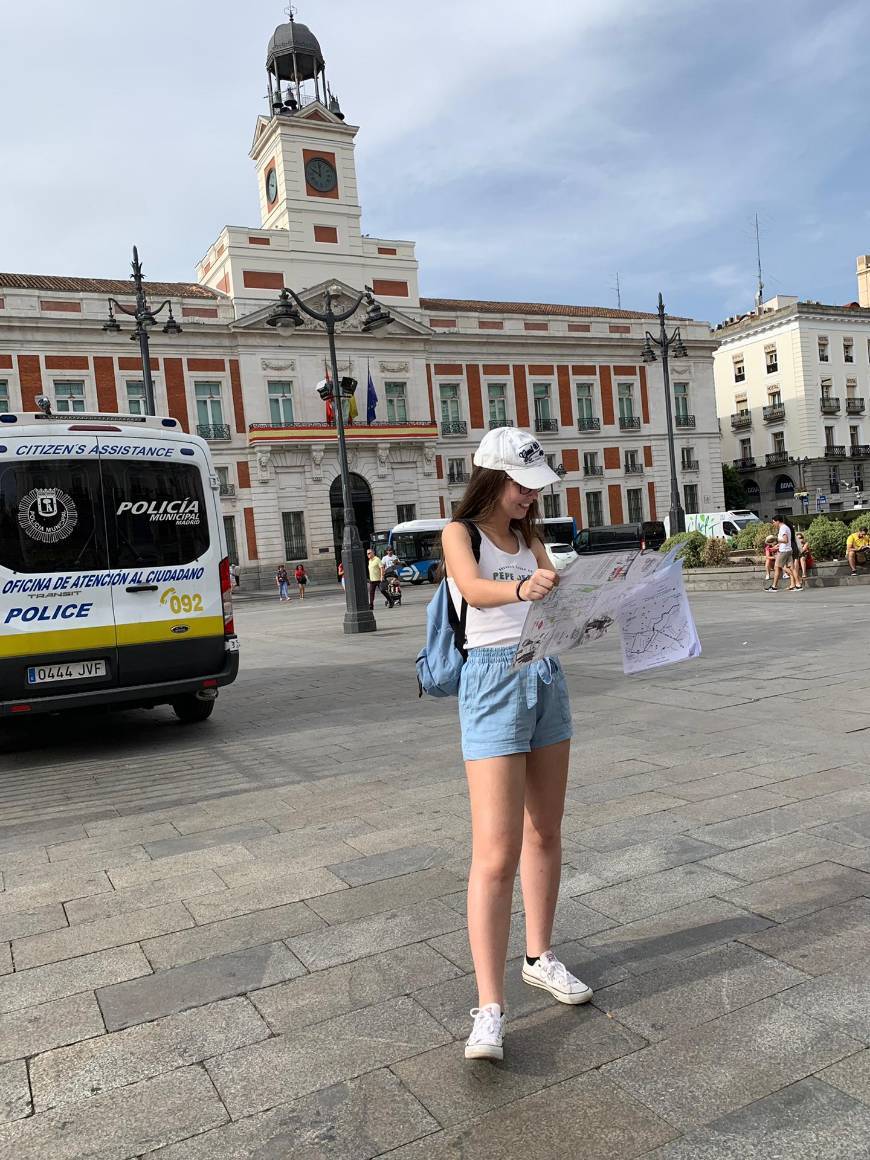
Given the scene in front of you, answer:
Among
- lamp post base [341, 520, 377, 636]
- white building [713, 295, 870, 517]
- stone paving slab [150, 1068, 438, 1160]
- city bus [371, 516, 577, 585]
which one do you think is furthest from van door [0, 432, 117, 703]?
white building [713, 295, 870, 517]

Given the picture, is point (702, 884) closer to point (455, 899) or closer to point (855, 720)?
point (455, 899)

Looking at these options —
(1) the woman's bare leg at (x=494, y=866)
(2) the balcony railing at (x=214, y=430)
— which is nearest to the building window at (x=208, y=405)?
(2) the balcony railing at (x=214, y=430)

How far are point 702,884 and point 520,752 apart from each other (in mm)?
1533

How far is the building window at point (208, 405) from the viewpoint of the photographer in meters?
42.4

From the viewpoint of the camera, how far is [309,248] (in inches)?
1780

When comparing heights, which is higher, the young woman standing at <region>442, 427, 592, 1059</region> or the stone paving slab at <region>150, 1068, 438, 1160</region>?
the young woman standing at <region>442, 427, 592, 1059</region>

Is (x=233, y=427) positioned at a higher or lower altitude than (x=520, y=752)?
higher

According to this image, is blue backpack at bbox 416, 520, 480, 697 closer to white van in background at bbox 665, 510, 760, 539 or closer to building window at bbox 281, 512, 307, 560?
white van in background at bbox 665, 510, 760, 539

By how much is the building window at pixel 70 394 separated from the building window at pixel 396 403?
14912 mm

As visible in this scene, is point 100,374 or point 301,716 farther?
point 100,374

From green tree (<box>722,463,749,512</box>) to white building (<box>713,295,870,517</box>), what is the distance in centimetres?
74

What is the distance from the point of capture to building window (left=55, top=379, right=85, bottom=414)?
3938cm

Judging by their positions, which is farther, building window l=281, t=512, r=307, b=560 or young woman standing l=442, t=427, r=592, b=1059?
building window l=281, t=512, r=307, b=560

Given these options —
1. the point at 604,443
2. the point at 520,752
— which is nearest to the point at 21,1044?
the point at 520,752
